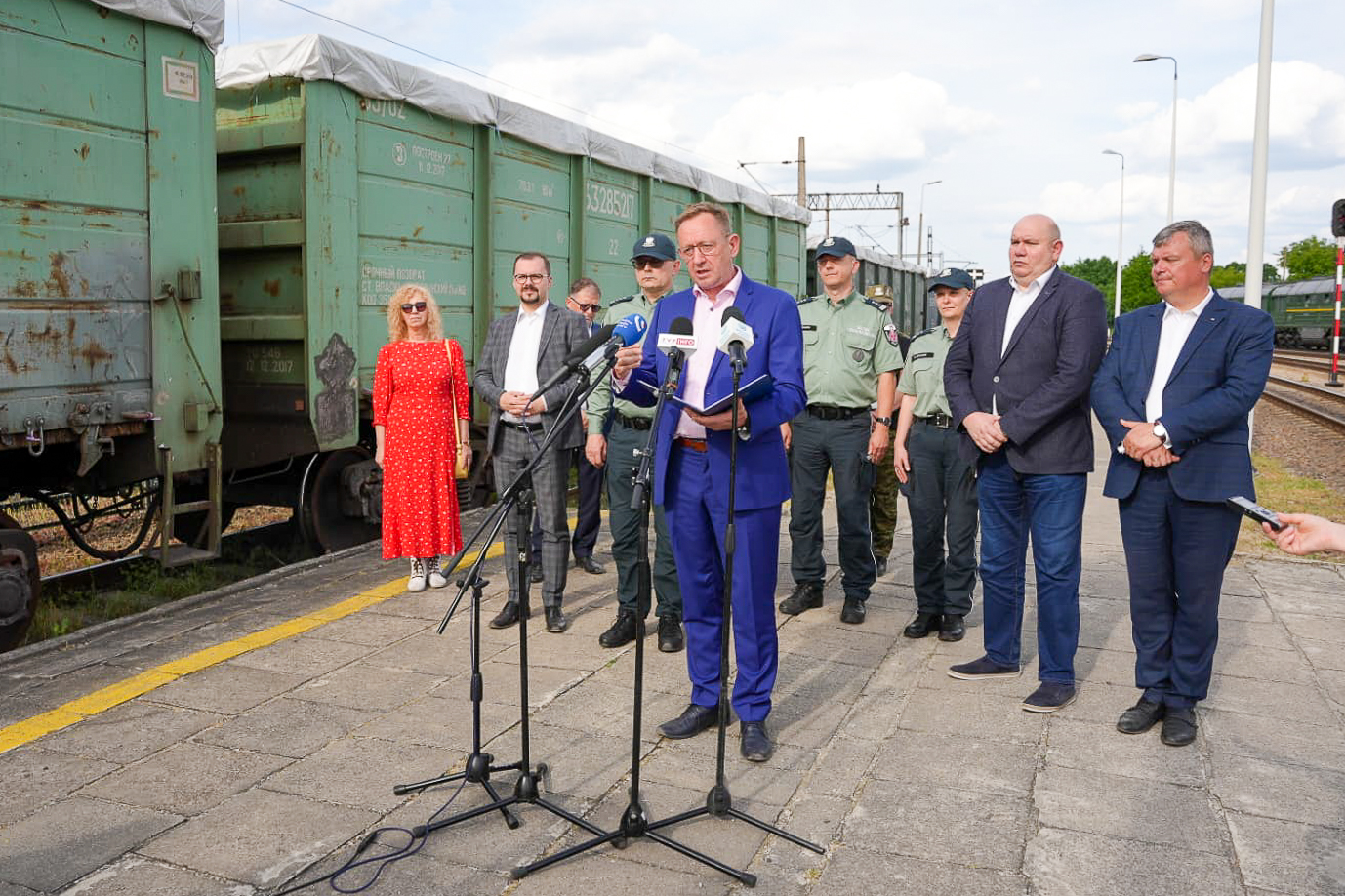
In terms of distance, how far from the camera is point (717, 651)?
4.00 metres

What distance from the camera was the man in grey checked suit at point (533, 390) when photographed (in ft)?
17.5

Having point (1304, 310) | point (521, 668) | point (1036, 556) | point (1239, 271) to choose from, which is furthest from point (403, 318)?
point (1239, 271)

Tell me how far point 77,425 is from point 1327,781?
211 inches

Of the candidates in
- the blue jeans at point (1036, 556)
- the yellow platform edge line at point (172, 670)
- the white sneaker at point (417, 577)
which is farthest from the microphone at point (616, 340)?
the white sneaker at point (417, 577)

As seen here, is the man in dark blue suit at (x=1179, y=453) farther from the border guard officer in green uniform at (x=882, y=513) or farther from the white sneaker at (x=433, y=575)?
→ the white sneaker at (x=433, y=575)

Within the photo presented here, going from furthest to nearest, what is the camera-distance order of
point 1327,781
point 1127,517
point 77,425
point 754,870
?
point 77,425 → point 1127,517 → point 1327,781 → point 754,870

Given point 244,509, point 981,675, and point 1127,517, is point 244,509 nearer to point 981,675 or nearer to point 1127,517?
point 981,675

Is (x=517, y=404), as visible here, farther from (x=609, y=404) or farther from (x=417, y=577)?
(x=417, y=577)

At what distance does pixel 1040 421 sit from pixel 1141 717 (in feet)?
3.80

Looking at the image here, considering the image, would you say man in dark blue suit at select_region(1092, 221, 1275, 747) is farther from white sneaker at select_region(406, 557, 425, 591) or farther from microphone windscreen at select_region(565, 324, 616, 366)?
white sneaker at select_region(406, 557, 425, 591)

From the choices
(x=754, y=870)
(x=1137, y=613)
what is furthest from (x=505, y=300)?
(x=754, y=870)

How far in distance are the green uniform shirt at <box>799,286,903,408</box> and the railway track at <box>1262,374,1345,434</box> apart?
468 inches

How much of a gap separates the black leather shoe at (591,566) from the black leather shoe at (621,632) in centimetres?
142

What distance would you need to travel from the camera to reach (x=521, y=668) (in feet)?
10.5
